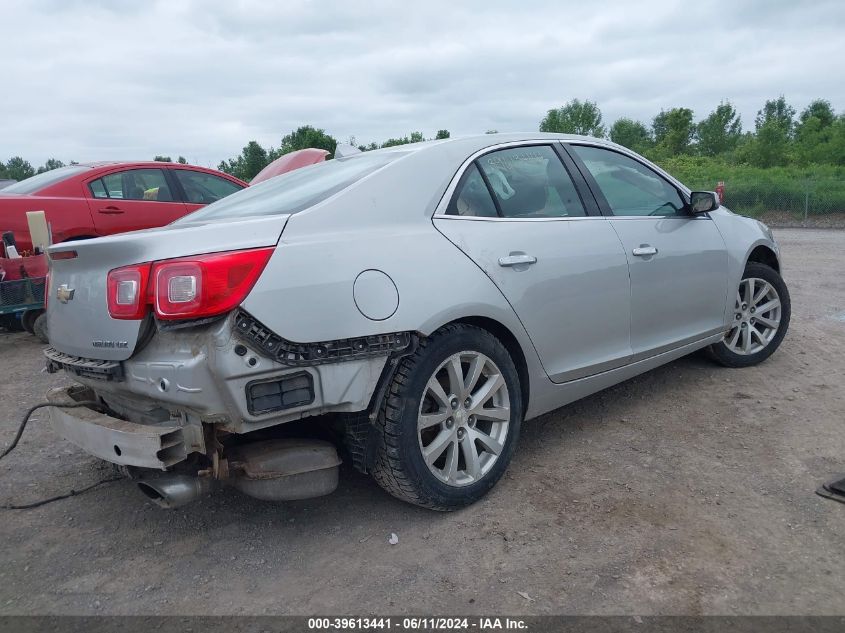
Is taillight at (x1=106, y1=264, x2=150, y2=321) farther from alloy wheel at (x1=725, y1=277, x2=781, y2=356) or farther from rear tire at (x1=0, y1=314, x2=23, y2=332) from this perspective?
rear tire at (x1=0, y1=314, x2=23, y2=332)

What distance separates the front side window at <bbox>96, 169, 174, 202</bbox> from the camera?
7.48 m

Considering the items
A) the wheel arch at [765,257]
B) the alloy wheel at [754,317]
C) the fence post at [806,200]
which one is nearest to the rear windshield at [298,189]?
the alloy wheel at [754,317]

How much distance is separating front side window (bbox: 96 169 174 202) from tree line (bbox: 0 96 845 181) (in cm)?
1292

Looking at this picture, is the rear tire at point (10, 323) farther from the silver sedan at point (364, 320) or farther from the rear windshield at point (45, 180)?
the silver sedan at point (364, 320)

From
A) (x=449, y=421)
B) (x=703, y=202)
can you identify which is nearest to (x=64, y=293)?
(x=449, y=421)

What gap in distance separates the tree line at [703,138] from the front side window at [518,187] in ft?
56.8

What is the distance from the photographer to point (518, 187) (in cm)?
344

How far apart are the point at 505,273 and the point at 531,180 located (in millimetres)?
689

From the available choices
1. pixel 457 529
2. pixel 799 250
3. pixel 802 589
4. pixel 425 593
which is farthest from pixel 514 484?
pixel 799 250

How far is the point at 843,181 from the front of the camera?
20062 mm

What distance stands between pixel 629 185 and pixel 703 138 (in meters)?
54.1

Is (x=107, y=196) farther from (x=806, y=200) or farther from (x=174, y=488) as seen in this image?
(x=806, y=200)

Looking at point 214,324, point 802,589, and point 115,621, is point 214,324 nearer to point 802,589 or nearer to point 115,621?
point 115,621

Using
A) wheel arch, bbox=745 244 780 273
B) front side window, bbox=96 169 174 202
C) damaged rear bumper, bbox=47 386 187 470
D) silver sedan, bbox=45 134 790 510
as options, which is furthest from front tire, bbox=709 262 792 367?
front side window, bbox=96 169 174 202
